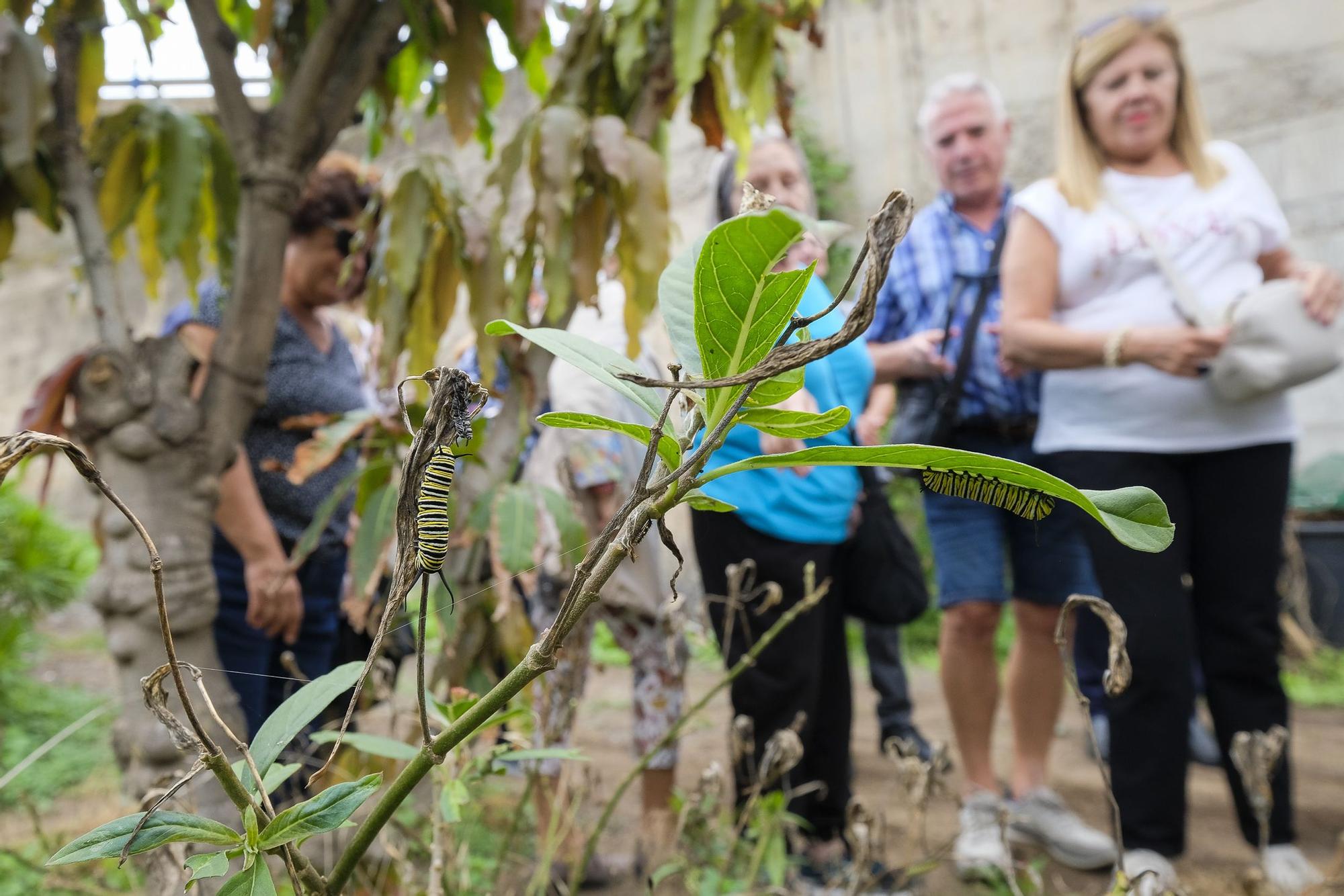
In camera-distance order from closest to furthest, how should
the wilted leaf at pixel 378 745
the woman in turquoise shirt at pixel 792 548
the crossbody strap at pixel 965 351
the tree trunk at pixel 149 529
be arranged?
the wilted leaf at pixel 378 745 → the tree trunk at pixel 149 529 → the woman in turquoise shirt at pixel 792 548 → the crossbody strap at pixel 965 351

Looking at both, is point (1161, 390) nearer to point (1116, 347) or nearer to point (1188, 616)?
point (1116, 347)

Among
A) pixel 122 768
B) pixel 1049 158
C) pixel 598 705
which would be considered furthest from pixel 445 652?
pixel 1049 158

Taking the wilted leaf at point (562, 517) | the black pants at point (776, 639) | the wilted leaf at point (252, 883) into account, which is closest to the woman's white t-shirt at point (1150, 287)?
the black pants at point (776, 639)

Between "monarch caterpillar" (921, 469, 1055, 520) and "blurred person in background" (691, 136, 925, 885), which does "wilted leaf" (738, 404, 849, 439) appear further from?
"blurred person in background" (691, 136, 925, 885)

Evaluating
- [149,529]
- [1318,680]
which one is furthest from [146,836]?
[1318,680]

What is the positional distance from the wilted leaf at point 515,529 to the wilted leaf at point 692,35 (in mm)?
647

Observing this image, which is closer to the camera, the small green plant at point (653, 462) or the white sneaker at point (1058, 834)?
the small green plant at point (653, 462)

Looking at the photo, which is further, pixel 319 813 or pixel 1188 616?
pixel 1188 616

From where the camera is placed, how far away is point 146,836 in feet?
1.40

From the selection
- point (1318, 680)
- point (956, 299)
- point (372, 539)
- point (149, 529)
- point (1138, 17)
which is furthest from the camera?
point (1318, 680)

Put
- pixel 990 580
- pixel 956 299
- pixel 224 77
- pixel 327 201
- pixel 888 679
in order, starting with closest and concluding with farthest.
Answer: pixel 224 77
pixel 327 201
pixel 990 580
pixel 956 299
pixel 888 679

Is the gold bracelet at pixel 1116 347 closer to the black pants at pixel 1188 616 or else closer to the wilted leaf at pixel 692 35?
the black pants at pixel 1188 616

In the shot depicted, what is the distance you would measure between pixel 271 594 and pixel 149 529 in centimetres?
55

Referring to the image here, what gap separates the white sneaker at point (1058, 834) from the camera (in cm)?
208
